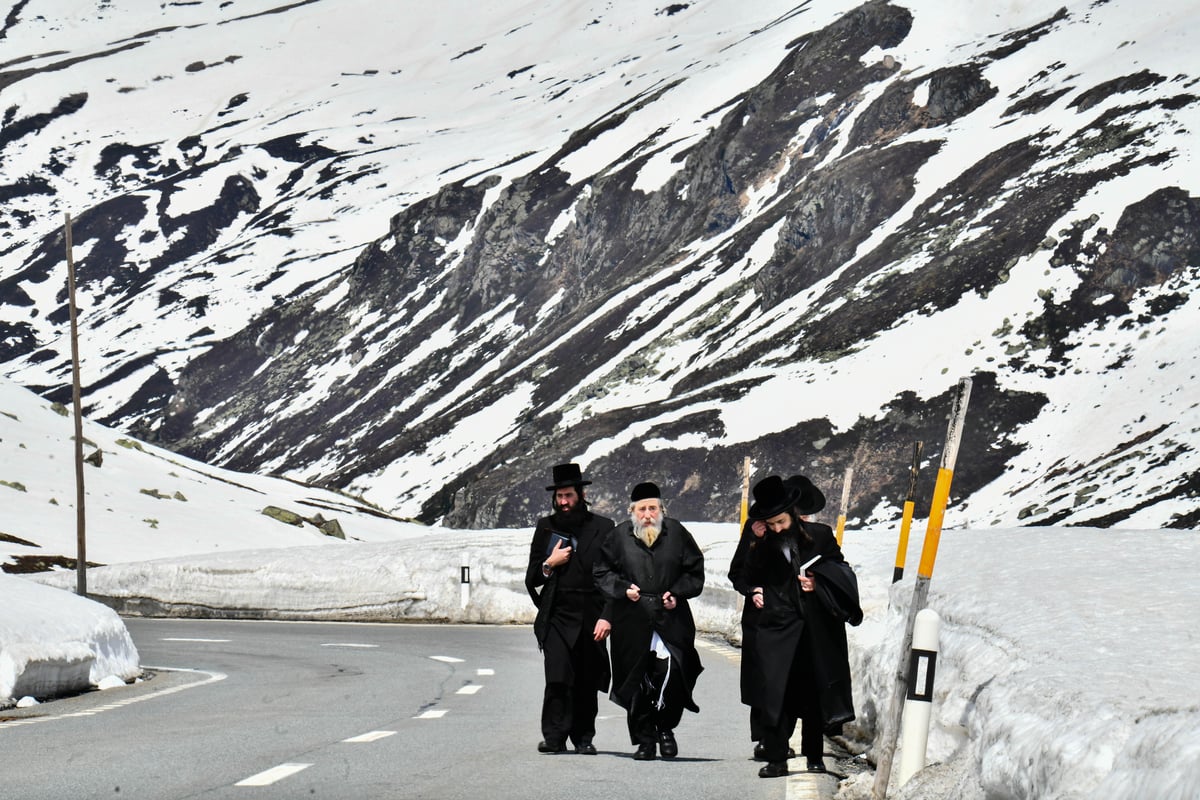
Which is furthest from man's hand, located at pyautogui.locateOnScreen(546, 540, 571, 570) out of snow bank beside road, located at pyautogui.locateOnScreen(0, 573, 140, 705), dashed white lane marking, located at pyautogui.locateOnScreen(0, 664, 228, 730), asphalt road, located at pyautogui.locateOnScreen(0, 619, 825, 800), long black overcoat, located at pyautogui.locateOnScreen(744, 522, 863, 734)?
snow bank beside road, located at pyautogui.locateOnScreen(0, 573, 140, 705)

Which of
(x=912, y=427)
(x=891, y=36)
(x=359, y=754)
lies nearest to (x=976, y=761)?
(x=359, y=754)

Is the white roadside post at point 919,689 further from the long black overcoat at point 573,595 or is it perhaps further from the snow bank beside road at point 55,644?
the snow bank beside road at point 55,644

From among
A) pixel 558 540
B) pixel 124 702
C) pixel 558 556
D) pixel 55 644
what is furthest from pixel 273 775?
pixel 55 644

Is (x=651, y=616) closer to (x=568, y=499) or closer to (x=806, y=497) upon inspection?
(x=568, y=499)

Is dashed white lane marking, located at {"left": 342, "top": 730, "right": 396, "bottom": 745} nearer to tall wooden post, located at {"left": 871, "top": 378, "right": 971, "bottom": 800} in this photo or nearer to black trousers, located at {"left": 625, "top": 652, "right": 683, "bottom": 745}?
black trousers, located at {"left": 625, "top": 652, "right": 683, "bottom": 745}

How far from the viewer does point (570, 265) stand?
Result: 156375 mm

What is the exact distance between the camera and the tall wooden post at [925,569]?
7.98 meters

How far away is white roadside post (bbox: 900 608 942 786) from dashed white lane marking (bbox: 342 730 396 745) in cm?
415

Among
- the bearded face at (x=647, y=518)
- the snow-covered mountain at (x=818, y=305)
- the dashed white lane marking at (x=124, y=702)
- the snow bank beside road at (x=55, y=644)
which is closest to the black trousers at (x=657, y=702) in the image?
the bearded face at (x=647, y=518)

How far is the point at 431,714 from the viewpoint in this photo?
13.5m

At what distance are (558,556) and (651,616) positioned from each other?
88 centimetres

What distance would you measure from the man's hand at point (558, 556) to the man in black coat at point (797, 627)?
1.72 metres

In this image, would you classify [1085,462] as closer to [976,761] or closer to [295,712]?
[295,712]

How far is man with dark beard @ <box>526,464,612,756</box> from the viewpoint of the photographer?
11.4m
